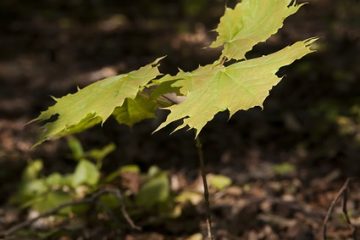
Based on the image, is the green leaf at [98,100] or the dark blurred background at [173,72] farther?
the dark blurred background at [173,72]

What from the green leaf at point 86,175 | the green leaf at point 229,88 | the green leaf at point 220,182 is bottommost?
the green leaf at point 229,88

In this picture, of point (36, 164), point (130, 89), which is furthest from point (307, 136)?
point (130, 89)

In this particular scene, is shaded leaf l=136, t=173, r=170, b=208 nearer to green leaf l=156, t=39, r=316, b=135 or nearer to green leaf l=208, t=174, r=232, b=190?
green leaf l=208, t=174, r=232, b=190

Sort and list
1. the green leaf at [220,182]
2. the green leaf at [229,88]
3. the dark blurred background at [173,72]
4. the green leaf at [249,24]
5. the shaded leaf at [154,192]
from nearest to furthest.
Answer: the green leaf at [229,88] < the green leaf at [249,24] < the shaded leaf at [154,192] < the green leaf at [220,182] < the dark blurred background at [173,72]

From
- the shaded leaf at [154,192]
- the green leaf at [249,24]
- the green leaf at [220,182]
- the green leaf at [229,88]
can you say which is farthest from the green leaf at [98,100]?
the green leaf at [220,182]

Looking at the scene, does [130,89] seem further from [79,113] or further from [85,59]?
[85,59]

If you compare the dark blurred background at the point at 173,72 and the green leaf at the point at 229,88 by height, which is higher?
the dark blurred background at the point at 173,72

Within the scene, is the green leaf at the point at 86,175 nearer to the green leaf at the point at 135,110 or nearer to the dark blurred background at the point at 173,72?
the dark blurred background at the point at 173,72

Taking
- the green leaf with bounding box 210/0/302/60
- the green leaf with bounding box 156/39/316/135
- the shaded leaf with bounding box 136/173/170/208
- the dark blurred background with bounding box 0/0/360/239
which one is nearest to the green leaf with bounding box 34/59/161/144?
the green leaf with bounding box 156/39/316/135
